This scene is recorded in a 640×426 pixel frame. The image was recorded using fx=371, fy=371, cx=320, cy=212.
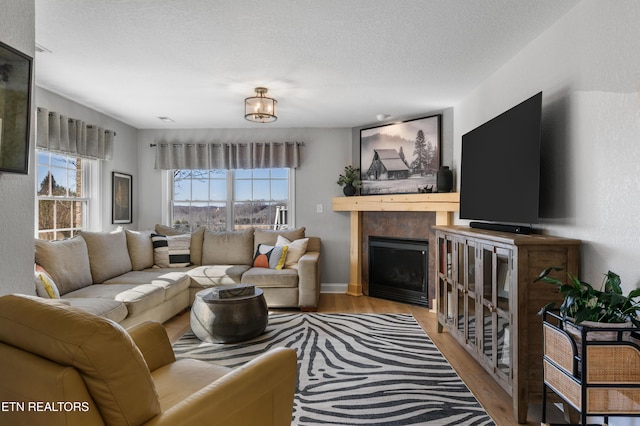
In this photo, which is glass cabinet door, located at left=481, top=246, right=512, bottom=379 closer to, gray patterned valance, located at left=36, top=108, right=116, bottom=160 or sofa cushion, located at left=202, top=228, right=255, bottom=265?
sofa cushion, located at left=202, top=228, right=255, bottom=265

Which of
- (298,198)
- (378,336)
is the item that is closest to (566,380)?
(378,336)

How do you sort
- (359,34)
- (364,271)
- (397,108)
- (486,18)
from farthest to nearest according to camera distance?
(364,271)
(397,108)
(359,34)
(486,18)

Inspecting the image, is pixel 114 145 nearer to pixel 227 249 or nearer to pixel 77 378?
pixel 227 249

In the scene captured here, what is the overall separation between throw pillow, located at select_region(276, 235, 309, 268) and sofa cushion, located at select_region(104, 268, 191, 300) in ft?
3.93

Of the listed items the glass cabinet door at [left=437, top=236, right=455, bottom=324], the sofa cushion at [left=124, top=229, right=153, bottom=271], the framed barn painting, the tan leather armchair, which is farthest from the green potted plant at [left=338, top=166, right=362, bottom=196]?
the tan leather armchair

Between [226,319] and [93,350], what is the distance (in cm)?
227

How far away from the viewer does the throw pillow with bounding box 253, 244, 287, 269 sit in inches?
181

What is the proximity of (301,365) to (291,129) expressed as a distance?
11.7ft

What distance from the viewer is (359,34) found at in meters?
2.55

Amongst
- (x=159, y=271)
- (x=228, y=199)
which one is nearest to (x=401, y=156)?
(x=228, y=199)

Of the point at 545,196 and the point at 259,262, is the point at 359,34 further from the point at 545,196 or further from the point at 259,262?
the point at 259,262

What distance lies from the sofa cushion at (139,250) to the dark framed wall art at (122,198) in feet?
1.90

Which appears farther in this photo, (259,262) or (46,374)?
(259,262)

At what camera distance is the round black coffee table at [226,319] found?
317 centimetres
